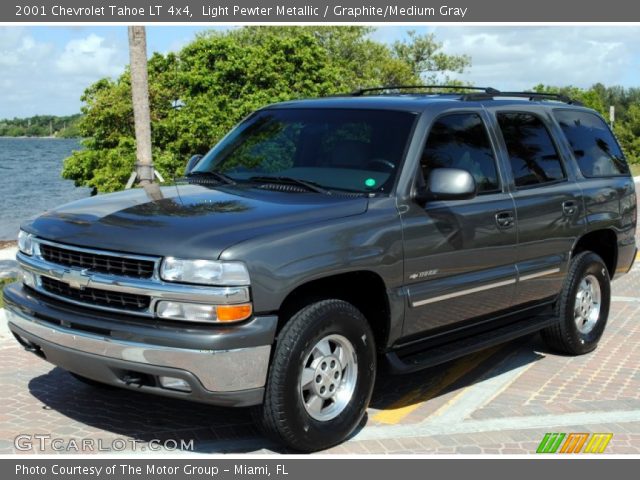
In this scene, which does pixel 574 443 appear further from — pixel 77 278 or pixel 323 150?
pixel 77 278

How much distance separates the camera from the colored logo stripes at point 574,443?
5211 millimetres

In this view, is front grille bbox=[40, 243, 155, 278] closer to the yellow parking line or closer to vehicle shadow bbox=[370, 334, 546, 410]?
vehicle shadow bbox=[370, 334, 546, 410]

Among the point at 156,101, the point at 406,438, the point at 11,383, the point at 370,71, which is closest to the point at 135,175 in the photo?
the point at 11,383

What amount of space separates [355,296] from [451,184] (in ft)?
2.94

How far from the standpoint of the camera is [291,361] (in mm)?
4625

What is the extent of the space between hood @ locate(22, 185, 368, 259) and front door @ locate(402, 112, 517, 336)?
56cm

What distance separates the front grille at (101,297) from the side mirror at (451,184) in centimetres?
193

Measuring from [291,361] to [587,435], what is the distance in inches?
81.0

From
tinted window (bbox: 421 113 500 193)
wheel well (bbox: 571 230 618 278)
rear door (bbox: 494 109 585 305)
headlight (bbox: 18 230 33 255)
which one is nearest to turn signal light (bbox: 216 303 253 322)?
headlight (bbox: 18 230 33 255)

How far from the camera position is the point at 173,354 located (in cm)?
439

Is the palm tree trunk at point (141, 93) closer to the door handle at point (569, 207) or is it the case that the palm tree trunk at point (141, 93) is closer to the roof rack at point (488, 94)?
the roof rack at point (488, 94)

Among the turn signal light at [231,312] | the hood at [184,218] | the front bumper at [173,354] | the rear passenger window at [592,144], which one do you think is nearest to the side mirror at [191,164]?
the hood at [184,218]

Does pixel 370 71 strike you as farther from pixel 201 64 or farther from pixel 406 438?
pixel 406 438

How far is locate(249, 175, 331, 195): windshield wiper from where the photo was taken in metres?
5.47
